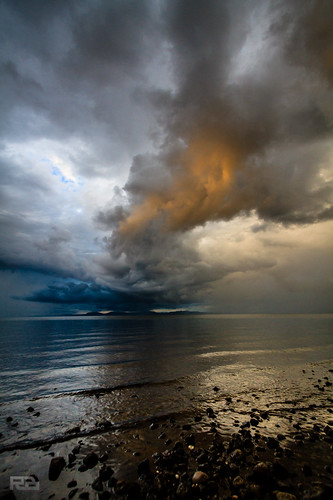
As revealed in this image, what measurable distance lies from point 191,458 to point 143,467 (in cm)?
193

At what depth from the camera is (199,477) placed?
7043 mm

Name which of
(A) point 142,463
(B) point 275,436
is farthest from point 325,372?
(A) point 142,463

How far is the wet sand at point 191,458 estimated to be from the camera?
6.87 meters

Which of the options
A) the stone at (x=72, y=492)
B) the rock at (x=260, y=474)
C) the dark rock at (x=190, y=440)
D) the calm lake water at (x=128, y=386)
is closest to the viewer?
the stone at (x=72, y=492)

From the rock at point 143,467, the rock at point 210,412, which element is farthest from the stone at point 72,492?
the rock at point 210,412

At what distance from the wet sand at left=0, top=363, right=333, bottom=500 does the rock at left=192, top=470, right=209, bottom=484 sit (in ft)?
0.10

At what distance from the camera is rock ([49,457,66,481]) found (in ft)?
25.4

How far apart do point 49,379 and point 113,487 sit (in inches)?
680

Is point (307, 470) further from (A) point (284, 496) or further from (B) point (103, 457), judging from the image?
(B) point (103, 457)

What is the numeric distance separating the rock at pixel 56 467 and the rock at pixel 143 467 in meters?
3.05

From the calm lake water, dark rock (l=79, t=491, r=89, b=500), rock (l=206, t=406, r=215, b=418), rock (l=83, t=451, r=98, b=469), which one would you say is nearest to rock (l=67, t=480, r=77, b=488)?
dark rock (l=79, t=491, r=89, b=500)

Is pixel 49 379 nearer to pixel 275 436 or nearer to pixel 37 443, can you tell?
pixel 37 443

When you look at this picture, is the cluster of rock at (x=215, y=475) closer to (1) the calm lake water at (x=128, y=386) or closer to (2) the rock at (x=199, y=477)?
(2) the rock at (x=199, y=477)

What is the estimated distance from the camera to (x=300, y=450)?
8.90 meters
